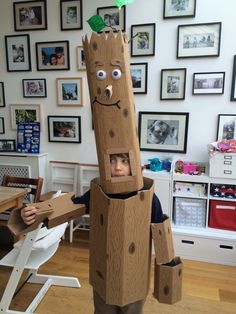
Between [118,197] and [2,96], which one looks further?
[2,96]

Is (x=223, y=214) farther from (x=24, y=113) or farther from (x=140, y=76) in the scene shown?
(x=24, y=113)

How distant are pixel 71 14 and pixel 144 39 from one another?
0.78 m

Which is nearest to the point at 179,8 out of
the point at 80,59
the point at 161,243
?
the point at 80,59

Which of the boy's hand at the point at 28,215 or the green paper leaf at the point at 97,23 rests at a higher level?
the green paper leaf at the point at 97,23

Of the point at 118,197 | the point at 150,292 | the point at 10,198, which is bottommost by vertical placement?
the point at 150,292

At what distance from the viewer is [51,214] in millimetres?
1018

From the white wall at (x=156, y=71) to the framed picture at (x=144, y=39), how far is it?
0.04 m

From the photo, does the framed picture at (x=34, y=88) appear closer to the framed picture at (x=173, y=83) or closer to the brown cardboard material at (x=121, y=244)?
the framed picture at (x=173, y=83)

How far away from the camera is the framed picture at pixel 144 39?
7.57ft

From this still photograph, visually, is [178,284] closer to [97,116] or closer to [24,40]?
[97,116]

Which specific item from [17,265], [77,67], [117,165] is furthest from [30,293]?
[77,67]

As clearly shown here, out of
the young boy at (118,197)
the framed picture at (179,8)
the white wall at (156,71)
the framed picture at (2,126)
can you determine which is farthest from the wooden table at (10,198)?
the framed picture at (179,8)

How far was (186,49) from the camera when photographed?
7.40 feet

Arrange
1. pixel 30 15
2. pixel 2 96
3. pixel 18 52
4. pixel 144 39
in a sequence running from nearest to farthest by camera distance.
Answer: pixel 144 39, pixel 30 15, pixel 18 52, pixel 2 96
